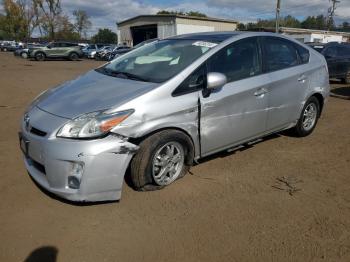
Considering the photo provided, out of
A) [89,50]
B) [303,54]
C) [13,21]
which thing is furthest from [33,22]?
[303,54]

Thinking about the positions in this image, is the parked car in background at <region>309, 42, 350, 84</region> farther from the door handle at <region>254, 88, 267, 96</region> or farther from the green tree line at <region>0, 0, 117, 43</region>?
the green tree line at <region>0, 0, 117, 43</region>

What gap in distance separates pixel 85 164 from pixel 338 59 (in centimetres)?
1169

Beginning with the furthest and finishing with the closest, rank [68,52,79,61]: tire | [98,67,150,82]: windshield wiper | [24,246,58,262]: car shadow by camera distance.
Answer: [68,52,79,61]: tire → [98,67,150,82]: windshield wiper → [24,246,58,262]: car shadow

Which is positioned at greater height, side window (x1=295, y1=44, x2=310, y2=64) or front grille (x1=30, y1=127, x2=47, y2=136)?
side window (x1=295, y1=44, x2=310, y2=64)

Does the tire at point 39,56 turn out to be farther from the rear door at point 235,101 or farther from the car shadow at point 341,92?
the rear door at point 235,101

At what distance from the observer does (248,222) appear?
3.29 m

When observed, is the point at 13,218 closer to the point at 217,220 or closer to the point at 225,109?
the point at 217,220

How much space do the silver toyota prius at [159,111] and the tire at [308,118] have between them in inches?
12.5

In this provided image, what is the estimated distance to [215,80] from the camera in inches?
148

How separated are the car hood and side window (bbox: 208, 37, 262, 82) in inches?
35.1

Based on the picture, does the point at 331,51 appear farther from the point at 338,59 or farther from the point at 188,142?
the point at 188,142

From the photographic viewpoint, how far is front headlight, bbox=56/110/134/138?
10.6 ft

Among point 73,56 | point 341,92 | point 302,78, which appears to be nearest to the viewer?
point 302,78

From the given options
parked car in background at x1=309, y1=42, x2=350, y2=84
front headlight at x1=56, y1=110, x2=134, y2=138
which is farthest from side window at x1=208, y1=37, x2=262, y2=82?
parked car in background at x1=309, y1=42, x2=350, y2=84
